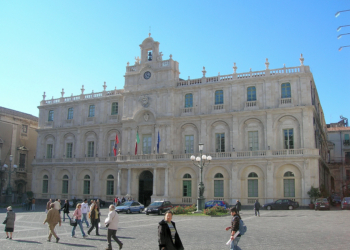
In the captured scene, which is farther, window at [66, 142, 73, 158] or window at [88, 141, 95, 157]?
window at [66, 142, 73, 158]

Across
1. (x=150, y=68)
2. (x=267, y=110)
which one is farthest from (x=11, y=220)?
(x=150, y=68)

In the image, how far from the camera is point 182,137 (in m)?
45.4

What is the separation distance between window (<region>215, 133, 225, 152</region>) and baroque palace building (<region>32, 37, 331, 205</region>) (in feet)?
0.39

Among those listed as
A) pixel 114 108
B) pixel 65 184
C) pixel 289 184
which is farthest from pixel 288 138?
pixel 65 184

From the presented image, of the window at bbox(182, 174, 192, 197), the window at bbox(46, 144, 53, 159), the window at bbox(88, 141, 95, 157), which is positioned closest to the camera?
the window at bbox(182, 174, 192, 197)

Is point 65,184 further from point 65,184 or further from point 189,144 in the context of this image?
point 189,144

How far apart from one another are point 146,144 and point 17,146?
25394mm

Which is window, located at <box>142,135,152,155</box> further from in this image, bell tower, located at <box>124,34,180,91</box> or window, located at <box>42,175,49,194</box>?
window, located at <box>42,175,49,194</box>

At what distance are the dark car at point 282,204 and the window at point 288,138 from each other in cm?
632

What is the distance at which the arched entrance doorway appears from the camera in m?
46.2

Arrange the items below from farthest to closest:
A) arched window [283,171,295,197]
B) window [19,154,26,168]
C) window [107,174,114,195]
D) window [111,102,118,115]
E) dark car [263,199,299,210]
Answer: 1. window [19,154,26,168]
2. window [111,102,118,115]
3. window [107,174,114,195]
4. arched window [283,171,295,197]
5. dark car [263,199,299,210]

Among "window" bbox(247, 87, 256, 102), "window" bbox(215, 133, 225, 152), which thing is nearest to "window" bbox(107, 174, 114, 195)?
"window" bbox(215, 133, 225, 152)

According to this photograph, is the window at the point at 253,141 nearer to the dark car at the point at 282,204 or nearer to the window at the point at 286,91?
the window at the point at 286,91

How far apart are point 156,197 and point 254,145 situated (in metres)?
13.0
